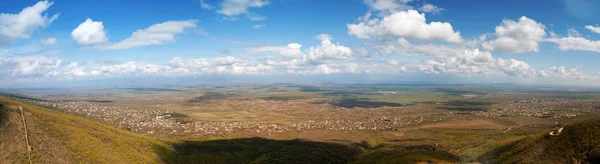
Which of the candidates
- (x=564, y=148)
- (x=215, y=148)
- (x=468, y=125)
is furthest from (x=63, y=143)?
(x=468, y=125)

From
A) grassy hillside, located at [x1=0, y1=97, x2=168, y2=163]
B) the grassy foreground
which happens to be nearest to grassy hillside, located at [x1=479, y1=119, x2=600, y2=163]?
the grassy foreground

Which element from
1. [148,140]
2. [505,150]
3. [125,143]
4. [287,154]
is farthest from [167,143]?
[505,150]

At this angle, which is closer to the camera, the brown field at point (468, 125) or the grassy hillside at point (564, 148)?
the grassy hillside at point (564, 148)

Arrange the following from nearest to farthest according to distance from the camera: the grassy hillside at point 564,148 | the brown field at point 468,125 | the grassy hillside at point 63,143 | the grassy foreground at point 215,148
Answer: the grassy hillside at point 564,148 < the grassy foreground at point 215,148 < the grassy hillside at point 63,143 < the brown field at point 468,125

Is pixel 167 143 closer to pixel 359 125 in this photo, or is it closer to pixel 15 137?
pixel 15 137

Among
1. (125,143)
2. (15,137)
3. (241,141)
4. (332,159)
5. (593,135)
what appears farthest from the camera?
(241,141)

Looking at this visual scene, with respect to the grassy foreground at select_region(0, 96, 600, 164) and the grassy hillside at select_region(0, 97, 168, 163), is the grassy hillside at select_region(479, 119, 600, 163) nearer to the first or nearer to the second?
the grassy foreground at select_region(0, 96, 600, 164)

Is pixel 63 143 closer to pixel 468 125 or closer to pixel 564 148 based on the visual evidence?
pixel 564 148

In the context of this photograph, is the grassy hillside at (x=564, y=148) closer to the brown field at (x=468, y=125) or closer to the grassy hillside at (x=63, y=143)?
the brown field at (x=468, y=125)

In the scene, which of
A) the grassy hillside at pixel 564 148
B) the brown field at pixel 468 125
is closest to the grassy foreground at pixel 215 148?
the grassy hillside at pixel 564 148
